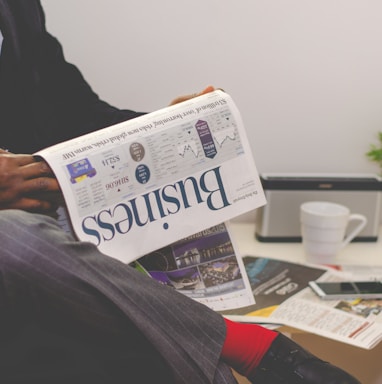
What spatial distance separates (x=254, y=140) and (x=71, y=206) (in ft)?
2.35

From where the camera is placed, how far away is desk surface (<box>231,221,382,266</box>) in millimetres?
1416

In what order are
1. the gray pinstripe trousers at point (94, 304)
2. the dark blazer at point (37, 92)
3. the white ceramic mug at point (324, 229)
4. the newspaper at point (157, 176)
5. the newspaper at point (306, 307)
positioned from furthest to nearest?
the white ceramic mug at point (324, 229) < the dark blazer at point (37, 92) < the newspaper at point (306, 307) < the newspaper at point (157, 176) < the gray pinstripe trousers at point (94, 304)

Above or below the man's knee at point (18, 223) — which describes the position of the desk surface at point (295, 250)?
below

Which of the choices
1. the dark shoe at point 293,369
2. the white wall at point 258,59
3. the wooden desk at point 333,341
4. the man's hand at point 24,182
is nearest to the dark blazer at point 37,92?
the white wall at point 258,59

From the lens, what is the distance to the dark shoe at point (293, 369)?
90cm

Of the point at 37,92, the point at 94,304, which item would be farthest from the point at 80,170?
the point at 37,92

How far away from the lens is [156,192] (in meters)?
1.01

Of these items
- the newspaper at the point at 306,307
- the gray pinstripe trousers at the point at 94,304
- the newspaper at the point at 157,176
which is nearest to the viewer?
the gray pinstripe trousers at the point at 94,304

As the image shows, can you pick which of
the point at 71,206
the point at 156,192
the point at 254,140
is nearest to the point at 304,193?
the point at 254,140

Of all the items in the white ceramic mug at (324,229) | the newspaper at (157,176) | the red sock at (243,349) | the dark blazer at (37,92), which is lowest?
the white ceramic mug at (324,229)

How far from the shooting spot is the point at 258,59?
4.84 feet

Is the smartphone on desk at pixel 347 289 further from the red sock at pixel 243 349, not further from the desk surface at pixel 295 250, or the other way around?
the red sock at pixel 243 349

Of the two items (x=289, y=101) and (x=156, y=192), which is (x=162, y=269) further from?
(x=289, y=101)

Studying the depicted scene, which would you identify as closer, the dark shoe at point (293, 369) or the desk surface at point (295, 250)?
the dark shoe at point (293, 369)
